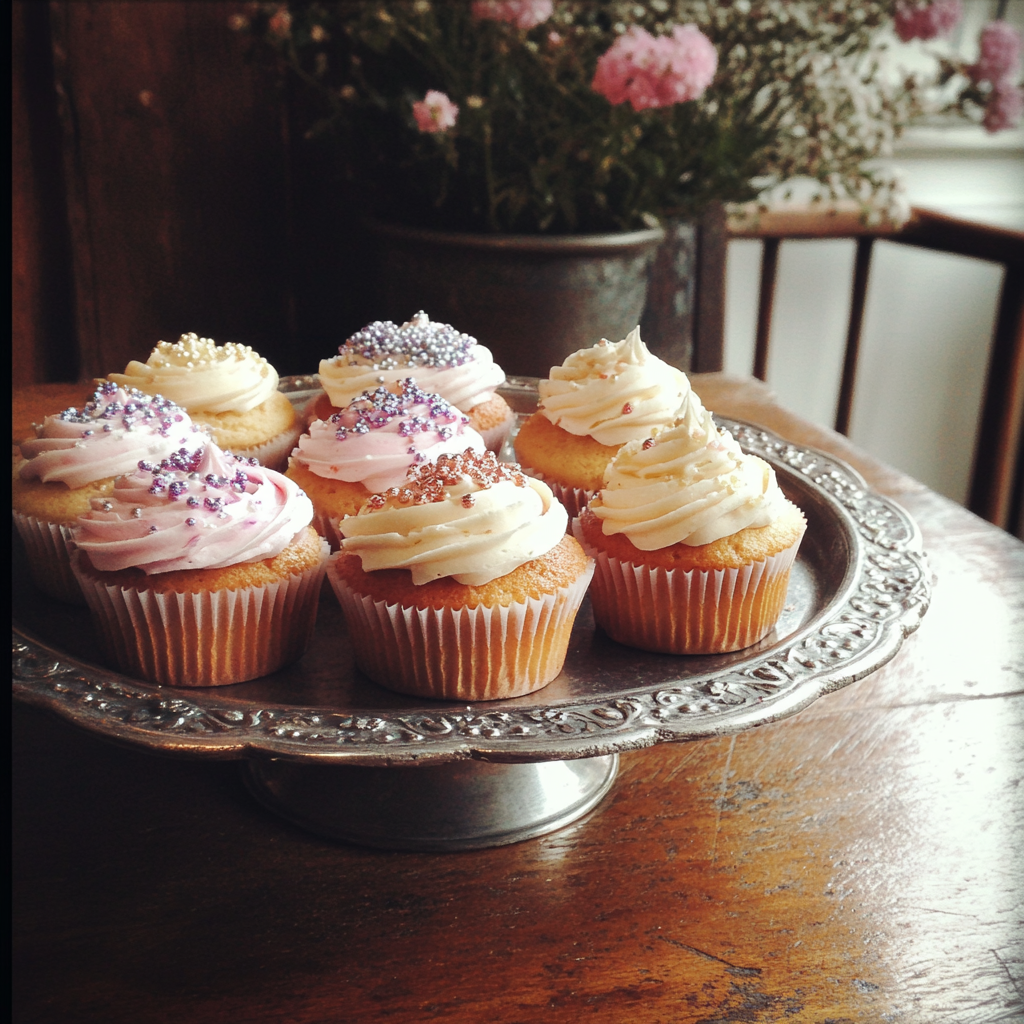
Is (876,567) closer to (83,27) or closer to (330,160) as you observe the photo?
(330,160)

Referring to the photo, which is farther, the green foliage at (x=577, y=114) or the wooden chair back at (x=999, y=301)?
the wooden chair back at (x=999, y=301)

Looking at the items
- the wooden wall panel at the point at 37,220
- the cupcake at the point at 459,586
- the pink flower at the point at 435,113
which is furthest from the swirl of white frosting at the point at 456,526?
the wooden wall panel at the point at 37,220

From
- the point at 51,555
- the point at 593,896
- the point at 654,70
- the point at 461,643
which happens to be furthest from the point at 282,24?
the point at 593,896

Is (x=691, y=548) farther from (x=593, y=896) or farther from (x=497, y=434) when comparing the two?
(x=497, y=434)

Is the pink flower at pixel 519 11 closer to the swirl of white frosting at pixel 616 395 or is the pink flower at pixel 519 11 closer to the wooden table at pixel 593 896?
the swirl of white frosting at pixel 616 395

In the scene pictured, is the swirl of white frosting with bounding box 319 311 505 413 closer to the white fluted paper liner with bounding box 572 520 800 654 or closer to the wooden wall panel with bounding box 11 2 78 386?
the white fluted paper liner with bounding box 572 520 800 654

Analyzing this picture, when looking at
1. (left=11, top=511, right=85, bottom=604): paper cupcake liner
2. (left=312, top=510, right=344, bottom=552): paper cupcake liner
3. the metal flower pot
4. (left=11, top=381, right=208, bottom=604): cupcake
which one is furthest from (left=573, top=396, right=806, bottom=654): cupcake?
the metal flower pot
